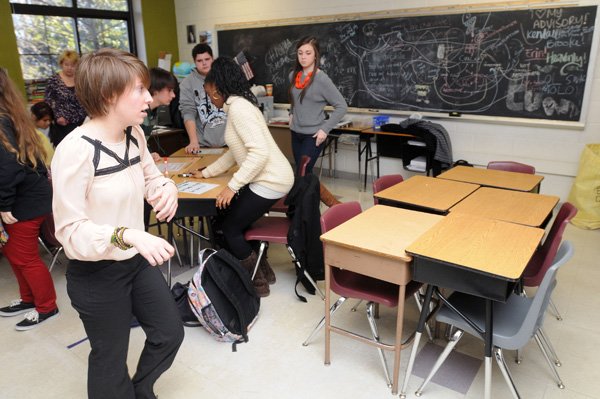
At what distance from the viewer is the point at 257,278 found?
2.94 meters

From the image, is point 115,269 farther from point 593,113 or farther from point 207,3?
point 207,3

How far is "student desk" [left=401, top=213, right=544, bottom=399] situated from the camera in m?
1.66

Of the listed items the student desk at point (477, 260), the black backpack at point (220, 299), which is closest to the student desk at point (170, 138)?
the black backpack at point (220, 299)

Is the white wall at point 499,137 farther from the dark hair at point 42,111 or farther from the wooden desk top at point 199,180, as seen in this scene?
the dark hair at point 42,111

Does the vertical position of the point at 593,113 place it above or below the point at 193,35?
below

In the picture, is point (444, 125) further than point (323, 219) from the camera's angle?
Yes

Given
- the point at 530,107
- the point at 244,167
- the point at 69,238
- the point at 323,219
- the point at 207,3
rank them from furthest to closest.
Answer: the point at 207,3, the point at 530,107, the point at 244,167, the point at 323,219, the point at 69,238

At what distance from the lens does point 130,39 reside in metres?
6.72

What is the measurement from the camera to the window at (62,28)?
555 centimetres

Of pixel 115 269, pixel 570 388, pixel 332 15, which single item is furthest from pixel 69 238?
pixel 332 15

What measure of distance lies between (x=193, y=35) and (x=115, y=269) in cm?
613

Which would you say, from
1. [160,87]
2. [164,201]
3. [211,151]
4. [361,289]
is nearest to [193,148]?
[211,151]

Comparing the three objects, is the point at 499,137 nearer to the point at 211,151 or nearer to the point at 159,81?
the point at 211,151

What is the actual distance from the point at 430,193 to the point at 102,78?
1999 millimetres
